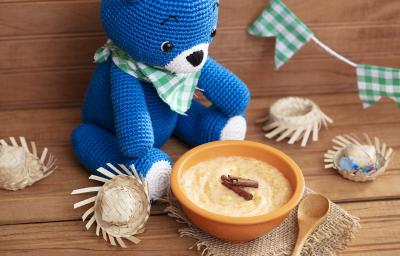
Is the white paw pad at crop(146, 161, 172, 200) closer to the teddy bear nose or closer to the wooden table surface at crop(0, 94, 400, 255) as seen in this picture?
the wooden table surface at crop(0, 94, 400, 255)

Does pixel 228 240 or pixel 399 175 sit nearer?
pixel 228 240

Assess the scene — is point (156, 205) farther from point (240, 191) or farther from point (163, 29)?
point (163, 29)

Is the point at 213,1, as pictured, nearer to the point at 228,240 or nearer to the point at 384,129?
the point at 228,240

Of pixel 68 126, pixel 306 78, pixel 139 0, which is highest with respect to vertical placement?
pixel 139 0

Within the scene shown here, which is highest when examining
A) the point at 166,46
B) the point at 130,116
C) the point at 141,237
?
the point at 166,46

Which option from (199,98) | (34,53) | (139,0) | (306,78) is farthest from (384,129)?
(34,53)

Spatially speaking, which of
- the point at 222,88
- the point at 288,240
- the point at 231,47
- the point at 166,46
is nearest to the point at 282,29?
the point at 231,47

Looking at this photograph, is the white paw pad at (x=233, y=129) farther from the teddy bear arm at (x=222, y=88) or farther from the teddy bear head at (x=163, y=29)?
the teddy bear head at (x=163, y=29)
